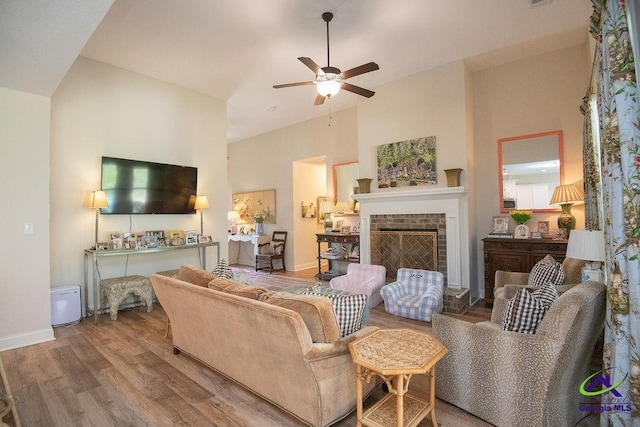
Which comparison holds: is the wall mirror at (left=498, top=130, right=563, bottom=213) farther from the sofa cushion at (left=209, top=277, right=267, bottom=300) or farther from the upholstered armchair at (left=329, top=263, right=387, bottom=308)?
the sofa cushion at (left=209, top=277, right=267, bottom=300)

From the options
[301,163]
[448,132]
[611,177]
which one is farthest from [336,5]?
[301,163]

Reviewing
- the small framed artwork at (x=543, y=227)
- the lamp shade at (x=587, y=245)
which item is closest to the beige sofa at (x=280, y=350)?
the lamp shade at (x=587, y=245)

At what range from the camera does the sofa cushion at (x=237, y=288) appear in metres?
2.12

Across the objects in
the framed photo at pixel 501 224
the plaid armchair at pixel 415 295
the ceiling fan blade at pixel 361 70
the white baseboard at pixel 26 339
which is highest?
the ceiling fan blade at pixel 361 70

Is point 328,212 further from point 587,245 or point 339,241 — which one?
point 587,245

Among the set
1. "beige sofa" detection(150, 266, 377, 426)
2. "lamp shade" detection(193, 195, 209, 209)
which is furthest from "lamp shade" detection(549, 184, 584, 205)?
"lamp shade" detection(193, 195, 209, 209)

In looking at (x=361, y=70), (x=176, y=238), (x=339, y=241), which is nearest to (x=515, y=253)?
(x=339, y=241)

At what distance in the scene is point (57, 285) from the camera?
13.0 ft

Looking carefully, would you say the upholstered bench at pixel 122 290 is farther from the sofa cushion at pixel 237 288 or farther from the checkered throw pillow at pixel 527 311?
the checkered throw pillow at pixel 527 311

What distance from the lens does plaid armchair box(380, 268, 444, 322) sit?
3857 mm

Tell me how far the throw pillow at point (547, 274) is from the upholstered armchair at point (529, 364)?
1.13 metres

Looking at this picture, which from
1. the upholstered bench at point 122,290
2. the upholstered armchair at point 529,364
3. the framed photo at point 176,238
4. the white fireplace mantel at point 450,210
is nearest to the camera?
the upholstered armchair at point 529,364

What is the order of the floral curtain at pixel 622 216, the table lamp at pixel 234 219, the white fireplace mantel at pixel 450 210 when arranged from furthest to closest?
the table lamp at pixel 234 219, the white fireplace mantel at pixel 450 210, the floral curtain at pixel 622 216

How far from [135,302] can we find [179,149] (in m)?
2.48
